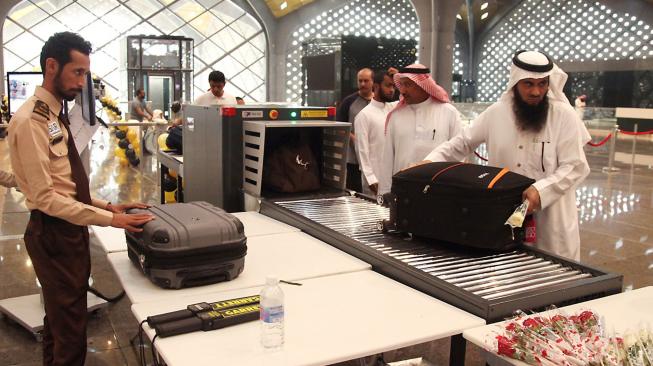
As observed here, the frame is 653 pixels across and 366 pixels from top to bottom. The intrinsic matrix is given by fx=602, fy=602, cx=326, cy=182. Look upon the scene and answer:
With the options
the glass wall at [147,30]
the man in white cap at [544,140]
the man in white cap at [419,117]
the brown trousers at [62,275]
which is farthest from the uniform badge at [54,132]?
the glass wall at [147,30]

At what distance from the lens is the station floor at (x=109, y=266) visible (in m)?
3.01

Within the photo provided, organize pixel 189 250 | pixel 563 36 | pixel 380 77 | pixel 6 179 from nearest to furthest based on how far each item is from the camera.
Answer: pixel 189 250 → pixel 6 179 → pixel 380 77 → pixel 563 36

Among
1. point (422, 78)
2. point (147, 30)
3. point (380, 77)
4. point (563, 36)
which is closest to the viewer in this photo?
point (422, 78)

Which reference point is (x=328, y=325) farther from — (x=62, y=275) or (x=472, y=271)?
(x=62, y=275)

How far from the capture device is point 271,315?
4.83ft

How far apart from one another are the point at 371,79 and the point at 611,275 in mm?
3186

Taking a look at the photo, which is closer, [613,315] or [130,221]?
[613,315]

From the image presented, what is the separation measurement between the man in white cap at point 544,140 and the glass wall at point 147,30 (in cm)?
1804

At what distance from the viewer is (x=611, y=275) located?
6.61 feet

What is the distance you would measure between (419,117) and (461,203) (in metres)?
1.46

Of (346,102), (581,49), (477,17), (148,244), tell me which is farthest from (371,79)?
(477,17)

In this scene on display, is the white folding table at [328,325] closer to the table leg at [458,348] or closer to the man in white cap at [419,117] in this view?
the table leg at [458,348]

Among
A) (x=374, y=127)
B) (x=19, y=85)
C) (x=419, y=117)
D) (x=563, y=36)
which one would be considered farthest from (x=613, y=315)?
(x=563, y=36)

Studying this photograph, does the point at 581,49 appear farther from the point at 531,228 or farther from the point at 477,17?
the point at 531,228
